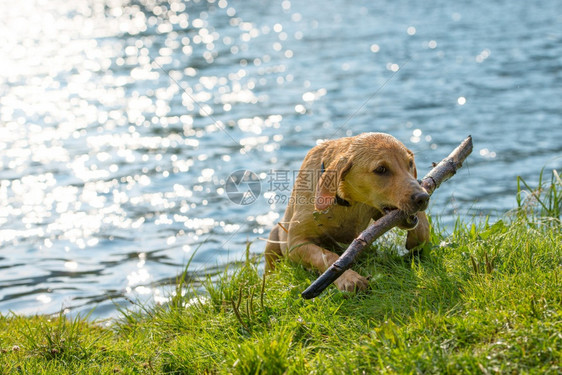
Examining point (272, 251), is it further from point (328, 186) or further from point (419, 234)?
point (419, 234)

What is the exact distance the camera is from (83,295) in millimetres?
7023

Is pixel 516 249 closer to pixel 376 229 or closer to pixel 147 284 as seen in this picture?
pixel 376 229

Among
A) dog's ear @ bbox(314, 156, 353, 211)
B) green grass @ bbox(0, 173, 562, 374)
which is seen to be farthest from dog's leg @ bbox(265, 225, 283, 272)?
dog's ear @ bbox(314, 156, 353, 211)

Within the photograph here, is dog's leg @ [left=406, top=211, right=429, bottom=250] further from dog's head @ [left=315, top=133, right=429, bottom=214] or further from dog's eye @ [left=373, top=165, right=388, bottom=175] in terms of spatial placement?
dog's eye @ [left=373, top=165, right=388, bottom=175]

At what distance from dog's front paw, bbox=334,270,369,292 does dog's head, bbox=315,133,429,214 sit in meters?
0.51

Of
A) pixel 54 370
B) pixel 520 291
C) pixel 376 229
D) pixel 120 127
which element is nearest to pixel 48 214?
pixel 120 127

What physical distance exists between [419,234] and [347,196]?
648mm

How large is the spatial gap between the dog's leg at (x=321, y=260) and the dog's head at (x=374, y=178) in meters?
0.34

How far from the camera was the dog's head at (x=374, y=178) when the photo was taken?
4469 millimetres

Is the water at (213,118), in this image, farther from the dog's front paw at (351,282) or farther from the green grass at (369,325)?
the dog's front paw at (351,282)

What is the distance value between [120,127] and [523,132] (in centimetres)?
777

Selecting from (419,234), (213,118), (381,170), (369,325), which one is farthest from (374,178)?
(213,118)

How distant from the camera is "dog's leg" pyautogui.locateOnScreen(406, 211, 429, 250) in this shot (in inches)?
197

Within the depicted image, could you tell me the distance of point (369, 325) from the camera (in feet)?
13.8
